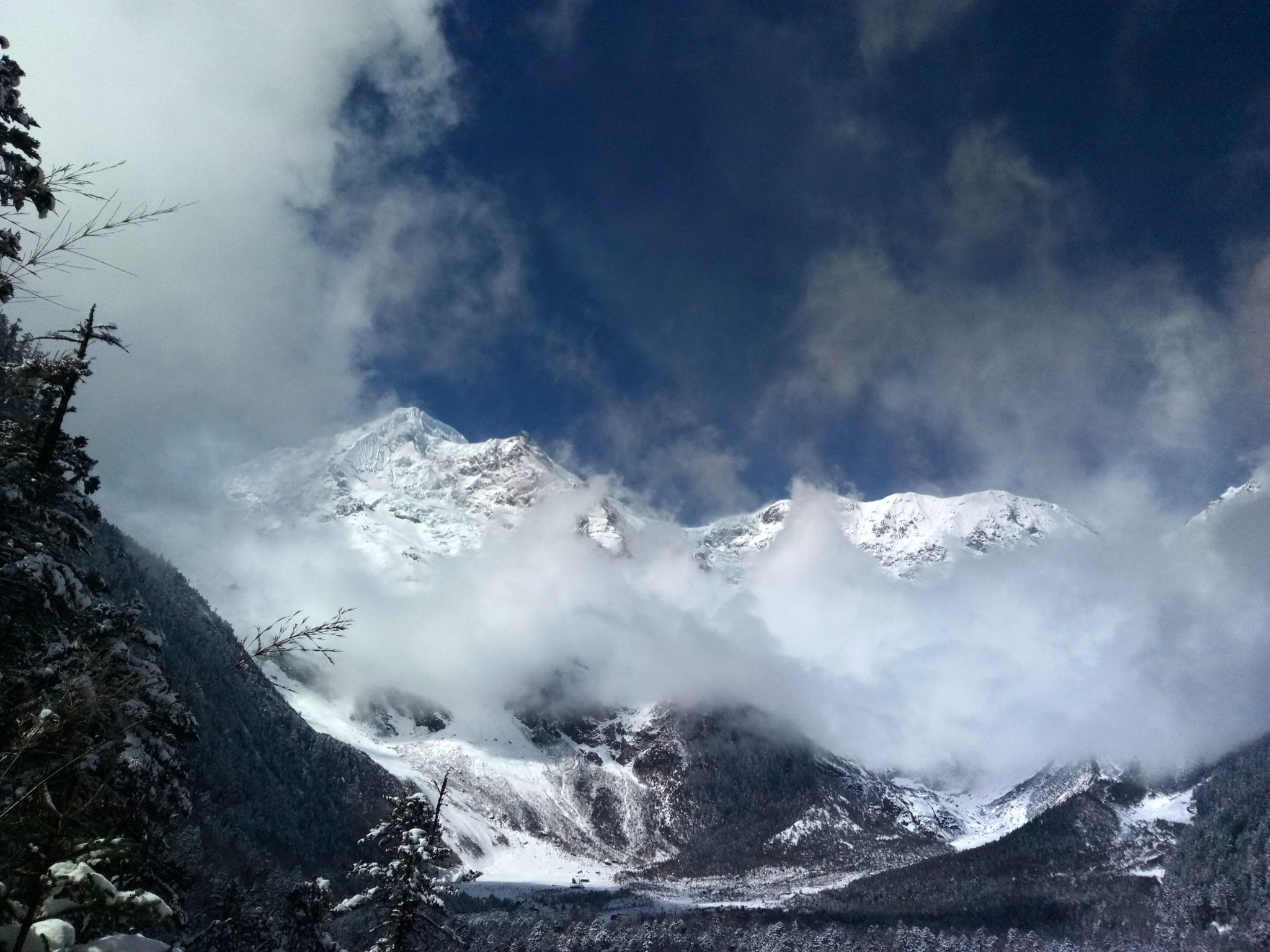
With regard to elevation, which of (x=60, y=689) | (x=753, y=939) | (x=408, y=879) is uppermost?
(x=60, y=689)

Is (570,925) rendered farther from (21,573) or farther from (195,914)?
(21,573)

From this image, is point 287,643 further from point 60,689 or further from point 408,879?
point 408,879

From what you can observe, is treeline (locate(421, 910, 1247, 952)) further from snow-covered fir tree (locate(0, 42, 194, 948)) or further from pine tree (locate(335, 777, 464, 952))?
snow-covered fir tree (locate(0, 42, 194, 948))

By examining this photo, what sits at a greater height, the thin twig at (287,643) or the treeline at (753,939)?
the thin twig at (287,643)

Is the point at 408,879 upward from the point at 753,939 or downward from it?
upward

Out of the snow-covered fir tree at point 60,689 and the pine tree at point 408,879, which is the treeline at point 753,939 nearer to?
the pine tree at point 408,879

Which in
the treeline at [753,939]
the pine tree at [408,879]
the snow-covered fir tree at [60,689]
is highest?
the snow-covered fir tree at [60,689]

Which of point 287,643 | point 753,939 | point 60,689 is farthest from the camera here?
point 753,939

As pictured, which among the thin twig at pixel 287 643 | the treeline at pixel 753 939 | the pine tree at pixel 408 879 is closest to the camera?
the thin twig at pixel 287 643

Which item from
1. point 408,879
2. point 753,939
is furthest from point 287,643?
point 753,939

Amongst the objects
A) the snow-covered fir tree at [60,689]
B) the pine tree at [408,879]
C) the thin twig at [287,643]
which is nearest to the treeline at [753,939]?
the pine tree at [408,879]

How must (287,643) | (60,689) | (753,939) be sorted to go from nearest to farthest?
(287,643), (60,689), (753,939)

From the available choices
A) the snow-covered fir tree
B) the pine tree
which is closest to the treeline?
the pine tree

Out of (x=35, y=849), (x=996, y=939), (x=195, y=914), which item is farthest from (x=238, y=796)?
(x=996, y=939)
